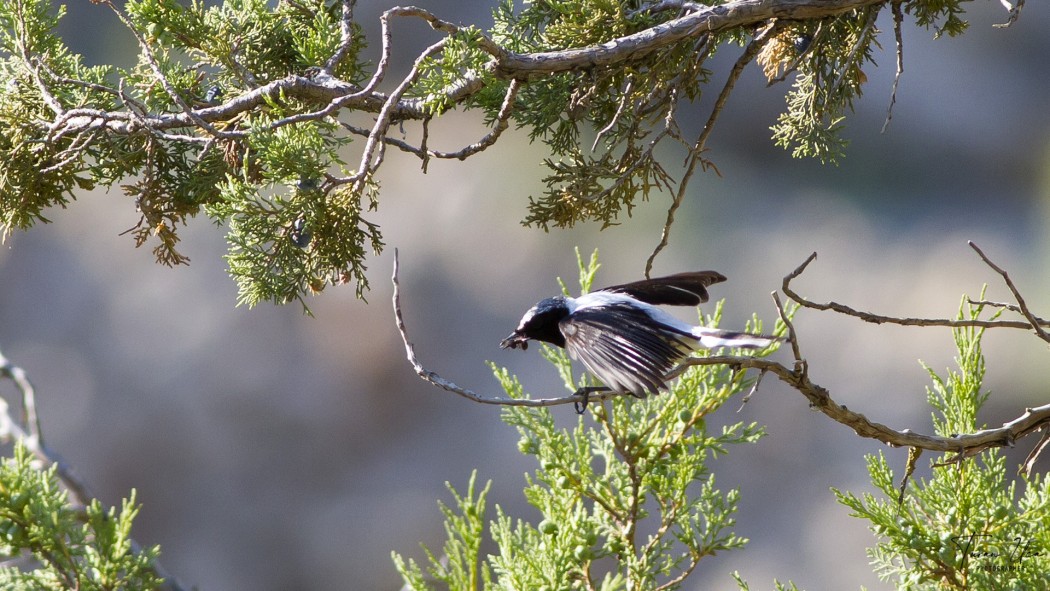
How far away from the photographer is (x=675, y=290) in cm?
124

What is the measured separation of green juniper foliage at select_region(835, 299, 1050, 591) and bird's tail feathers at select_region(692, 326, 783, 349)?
254mm

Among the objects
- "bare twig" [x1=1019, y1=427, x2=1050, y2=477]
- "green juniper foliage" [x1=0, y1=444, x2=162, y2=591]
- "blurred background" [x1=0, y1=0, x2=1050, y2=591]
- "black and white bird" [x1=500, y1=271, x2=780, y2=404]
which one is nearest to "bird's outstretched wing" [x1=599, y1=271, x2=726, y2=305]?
"black and white bird" [x1=500, y1=271, x2=780, y2=404]

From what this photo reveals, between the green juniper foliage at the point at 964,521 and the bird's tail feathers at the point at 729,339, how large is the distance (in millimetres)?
254

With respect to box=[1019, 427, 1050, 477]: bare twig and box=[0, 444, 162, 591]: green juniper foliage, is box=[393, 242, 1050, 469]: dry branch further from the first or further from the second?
box=[0, 444, 162, 591]: green juniper foliage

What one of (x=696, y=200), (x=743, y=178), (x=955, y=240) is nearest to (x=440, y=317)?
(x=696, y=200)

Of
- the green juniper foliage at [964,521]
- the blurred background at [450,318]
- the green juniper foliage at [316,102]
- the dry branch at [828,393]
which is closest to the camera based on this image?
the dry branch at [828,393]

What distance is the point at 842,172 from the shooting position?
496 centimetres

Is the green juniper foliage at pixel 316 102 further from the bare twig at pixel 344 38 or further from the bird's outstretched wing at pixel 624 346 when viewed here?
the bird's outstretched wing at pixel 624 346

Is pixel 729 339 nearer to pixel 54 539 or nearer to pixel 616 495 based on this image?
pixel 616 495

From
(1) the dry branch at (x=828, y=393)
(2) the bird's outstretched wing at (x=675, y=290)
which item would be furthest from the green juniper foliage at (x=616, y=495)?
(1) the dry branch at (x=828, y=393)

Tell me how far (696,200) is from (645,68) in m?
3.97

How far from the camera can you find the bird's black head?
1149 millimetres

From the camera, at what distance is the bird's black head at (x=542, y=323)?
1.15 meters

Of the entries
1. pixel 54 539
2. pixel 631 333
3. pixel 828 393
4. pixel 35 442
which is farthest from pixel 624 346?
pixel 35 442
